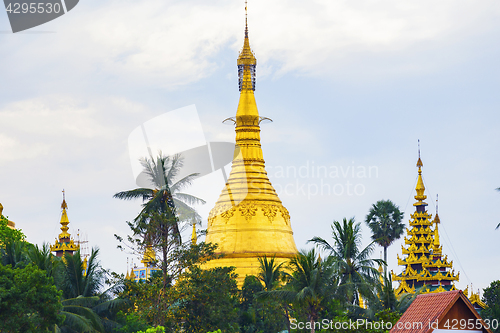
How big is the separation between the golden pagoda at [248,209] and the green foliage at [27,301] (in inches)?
1093

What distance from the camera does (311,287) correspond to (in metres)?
42.2

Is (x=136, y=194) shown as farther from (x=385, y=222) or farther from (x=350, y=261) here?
(x=385, y=222)

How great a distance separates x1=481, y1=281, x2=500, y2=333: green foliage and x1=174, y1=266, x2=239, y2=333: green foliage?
1454cm

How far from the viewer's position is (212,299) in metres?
45.7

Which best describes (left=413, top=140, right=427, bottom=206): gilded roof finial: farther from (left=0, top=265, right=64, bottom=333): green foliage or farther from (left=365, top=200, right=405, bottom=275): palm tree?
(left=0, top=265, right=64, bottom=333): green foliage

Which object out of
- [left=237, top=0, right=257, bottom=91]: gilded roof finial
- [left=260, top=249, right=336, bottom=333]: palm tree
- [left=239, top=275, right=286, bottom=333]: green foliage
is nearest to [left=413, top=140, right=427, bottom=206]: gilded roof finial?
[left=237, top=0, right=257, bottom=91]: gilded roof finial

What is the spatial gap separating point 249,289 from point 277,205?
15.2 m

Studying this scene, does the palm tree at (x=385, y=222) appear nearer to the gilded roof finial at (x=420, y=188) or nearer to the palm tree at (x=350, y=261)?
the gilded roof finial at (x=420, y=188)

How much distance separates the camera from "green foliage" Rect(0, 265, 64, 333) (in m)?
36.4

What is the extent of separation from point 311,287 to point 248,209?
26600mm

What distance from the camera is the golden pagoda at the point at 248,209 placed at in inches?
2625

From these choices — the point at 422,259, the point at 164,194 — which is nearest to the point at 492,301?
the point at 422,259

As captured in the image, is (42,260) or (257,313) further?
(257,313)

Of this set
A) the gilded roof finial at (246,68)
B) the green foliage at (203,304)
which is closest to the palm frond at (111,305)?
the green foliage at (203,304)
